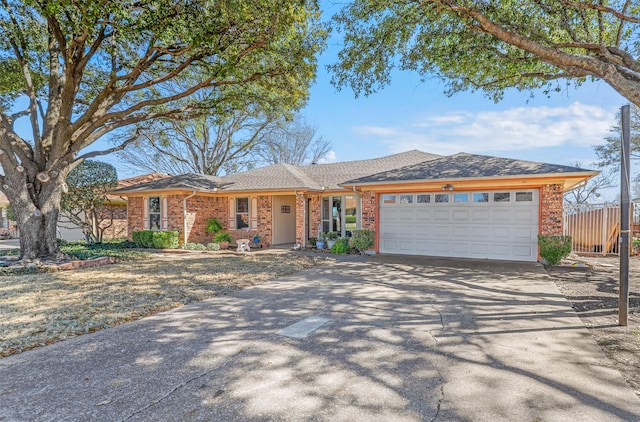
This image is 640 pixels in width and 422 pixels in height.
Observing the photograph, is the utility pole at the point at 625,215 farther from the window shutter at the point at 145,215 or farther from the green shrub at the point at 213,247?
the window shutter at the point at 145,215

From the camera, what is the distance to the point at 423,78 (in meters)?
9.81

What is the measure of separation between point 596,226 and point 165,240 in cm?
1681

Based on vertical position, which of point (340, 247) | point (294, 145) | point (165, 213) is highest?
point (294, 145)

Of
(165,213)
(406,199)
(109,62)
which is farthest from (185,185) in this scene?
(406,199)

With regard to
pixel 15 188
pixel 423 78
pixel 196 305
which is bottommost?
pixel 196 305

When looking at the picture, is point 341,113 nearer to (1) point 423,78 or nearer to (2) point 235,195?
(2) point 235,195

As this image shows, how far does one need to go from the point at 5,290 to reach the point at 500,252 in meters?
12.4

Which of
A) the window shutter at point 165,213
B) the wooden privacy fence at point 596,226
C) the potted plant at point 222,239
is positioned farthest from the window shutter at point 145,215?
the wooden privacy fence at point 596,226

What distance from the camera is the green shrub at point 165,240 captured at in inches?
531

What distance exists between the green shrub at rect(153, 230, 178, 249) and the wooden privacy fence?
15.4 metres

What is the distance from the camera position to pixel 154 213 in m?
14.8

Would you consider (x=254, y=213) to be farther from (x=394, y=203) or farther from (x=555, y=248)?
(x=555, y=248)

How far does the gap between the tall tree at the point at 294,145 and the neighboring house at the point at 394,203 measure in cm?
1061

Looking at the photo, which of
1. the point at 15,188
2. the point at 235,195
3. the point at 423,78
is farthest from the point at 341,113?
the point at 15,188
